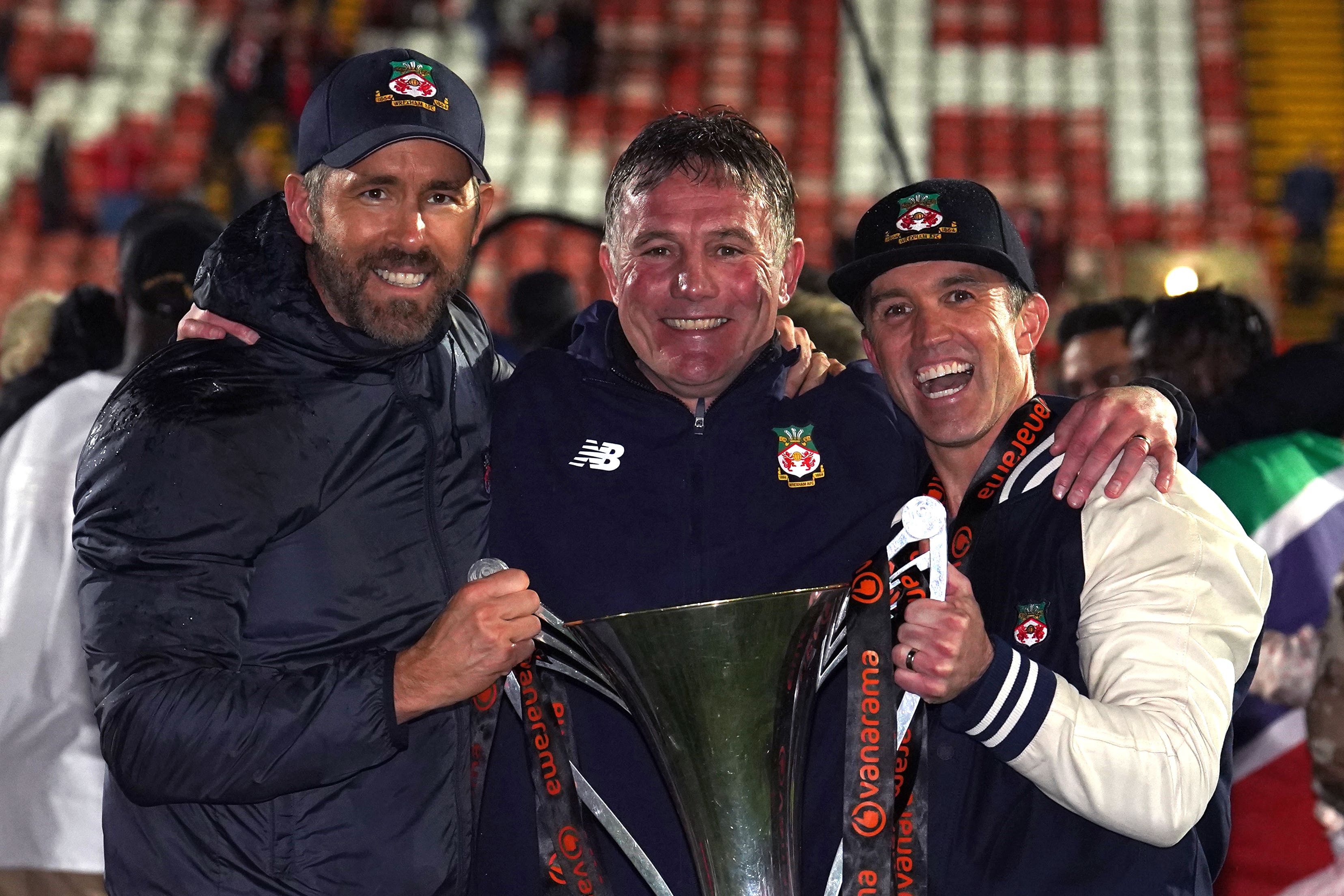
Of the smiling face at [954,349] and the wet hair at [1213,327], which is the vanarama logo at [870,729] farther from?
the wet hair at [1213,327]

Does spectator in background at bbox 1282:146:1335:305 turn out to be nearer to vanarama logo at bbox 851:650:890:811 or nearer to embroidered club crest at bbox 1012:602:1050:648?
embroidered club crest at bbox 1012:602:1050:648

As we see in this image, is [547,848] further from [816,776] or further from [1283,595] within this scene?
[1283,595]

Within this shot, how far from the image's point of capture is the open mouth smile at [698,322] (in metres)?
2.46

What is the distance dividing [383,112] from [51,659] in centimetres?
168

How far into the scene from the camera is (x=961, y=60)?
15.2 metres

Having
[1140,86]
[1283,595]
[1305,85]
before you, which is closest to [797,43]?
[1140,86]

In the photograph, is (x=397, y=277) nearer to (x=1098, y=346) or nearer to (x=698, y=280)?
(x=698, y=280)

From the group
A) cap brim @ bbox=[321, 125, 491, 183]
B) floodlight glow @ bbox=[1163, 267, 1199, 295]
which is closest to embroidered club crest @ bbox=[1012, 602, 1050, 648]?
cap brim @ bbox=[321, 125, 491, 183]

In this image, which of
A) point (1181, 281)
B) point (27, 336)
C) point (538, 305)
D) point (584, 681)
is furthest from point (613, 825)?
point (1181, 281)

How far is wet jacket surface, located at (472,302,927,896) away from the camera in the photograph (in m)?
2.36

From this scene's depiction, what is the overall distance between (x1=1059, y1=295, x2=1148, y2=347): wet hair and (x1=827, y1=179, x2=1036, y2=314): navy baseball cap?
2.41 m

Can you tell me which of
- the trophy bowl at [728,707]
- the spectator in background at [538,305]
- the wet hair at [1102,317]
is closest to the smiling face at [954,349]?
the trophy bowl at [728,707]

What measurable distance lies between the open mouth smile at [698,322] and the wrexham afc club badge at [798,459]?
0.66 feet

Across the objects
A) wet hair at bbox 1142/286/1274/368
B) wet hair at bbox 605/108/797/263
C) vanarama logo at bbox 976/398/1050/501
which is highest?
wet hair at bbox 605/108/797/263
